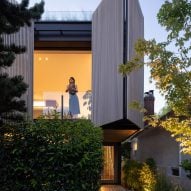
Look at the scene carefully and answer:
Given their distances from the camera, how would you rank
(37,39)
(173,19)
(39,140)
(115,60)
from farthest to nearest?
(37,39), (115,60), (173,19), (39,140)

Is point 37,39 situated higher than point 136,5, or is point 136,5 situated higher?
point 136,5

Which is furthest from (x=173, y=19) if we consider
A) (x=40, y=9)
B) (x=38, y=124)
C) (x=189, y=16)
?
(x=38, y=124)

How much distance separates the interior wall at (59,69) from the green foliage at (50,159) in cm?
964

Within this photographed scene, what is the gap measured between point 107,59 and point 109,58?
3.9 inches

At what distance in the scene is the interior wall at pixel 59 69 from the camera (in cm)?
1994

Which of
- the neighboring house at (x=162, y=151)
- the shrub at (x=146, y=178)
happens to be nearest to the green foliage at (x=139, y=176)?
the shrub at (x=146, y=178)

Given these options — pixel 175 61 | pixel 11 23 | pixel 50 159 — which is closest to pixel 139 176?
pixel 175 61

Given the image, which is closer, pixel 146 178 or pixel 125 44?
pixel 125 44

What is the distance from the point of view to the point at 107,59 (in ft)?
59.0

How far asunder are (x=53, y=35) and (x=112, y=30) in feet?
8.71

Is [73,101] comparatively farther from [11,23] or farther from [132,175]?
[11,23]

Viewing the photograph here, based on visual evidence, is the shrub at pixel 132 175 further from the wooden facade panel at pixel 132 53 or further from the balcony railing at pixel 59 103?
the balcony railing at pixel 59 103

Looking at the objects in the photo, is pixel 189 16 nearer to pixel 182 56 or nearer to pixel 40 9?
pixel 182 56

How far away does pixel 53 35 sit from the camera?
63.8 ft
